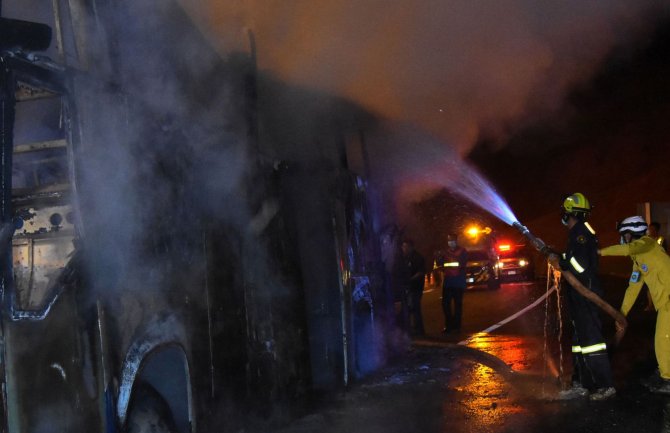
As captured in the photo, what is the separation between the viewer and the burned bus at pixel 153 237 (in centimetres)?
262

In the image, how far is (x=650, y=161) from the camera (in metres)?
43.8

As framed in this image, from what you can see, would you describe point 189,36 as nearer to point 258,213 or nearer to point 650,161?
point 258,213

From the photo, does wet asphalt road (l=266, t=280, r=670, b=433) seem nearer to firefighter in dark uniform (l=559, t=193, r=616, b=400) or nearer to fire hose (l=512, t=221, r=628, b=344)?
firefighter in dark uniform (l=559, t=193, r=616, b=400)

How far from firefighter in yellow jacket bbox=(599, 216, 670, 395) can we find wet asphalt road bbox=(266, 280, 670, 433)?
0.29 metres

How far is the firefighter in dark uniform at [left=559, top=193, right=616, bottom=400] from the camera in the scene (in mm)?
4859

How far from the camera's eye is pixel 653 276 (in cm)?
521

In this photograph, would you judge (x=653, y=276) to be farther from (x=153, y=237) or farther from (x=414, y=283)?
(x=153, y=237)

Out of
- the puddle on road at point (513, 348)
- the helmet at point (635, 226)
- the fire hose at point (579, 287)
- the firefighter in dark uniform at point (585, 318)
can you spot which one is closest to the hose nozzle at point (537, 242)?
the fire hose at point (579, 287)

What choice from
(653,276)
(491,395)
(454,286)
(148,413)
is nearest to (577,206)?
(653,276)

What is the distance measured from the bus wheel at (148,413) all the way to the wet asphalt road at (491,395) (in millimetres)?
1433

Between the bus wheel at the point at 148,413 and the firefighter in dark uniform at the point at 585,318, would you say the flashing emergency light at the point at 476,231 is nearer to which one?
the firefighter in dark uniform at the point at 585,318

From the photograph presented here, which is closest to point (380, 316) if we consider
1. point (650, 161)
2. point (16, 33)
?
point (16, 33)

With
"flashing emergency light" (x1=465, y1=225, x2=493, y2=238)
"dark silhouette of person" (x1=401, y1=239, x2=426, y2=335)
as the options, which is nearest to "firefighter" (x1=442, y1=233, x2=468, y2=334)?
"dark silhouette of person" (x1=401, y1=239, x2=426, y2=335)

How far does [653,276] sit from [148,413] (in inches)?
174
